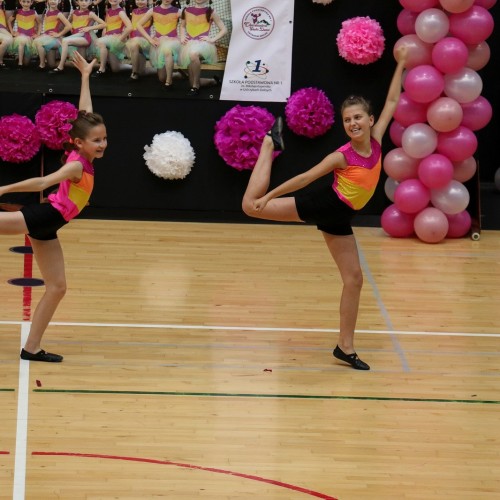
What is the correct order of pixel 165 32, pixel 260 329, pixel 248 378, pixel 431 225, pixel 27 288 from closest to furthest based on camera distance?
pixel 248 378 → pixel 260 329 → pixel 27 288 → pixel 431 225 → pixel 165 32

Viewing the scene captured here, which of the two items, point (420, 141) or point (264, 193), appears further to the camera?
point (420, 141)

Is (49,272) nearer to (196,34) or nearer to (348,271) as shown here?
(348,271)

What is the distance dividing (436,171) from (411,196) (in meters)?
0.32

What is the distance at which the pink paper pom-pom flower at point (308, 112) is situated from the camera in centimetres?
979

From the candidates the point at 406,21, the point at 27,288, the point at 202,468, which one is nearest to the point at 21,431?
the point at 202,468

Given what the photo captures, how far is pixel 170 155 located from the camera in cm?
981

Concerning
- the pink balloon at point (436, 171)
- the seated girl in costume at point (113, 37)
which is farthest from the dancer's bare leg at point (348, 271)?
the seated girl in costume at point (113, 37)

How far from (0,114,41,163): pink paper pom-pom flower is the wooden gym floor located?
3.42 feet

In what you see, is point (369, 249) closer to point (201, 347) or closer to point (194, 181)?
point (194, 181)

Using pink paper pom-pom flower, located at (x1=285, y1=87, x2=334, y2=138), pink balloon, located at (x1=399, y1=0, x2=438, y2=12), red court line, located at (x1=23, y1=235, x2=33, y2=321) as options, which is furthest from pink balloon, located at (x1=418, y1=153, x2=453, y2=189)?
red court line, located at (x1=23, y1=235, x2=33, y2=321)

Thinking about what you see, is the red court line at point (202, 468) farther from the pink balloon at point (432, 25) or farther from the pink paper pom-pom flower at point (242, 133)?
the pink balloon at point (432, 25)

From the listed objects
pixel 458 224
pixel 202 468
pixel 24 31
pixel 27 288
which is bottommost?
pixel 202 468

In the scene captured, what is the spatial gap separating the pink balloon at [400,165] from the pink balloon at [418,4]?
122 cm

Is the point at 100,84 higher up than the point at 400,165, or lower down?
higher up
